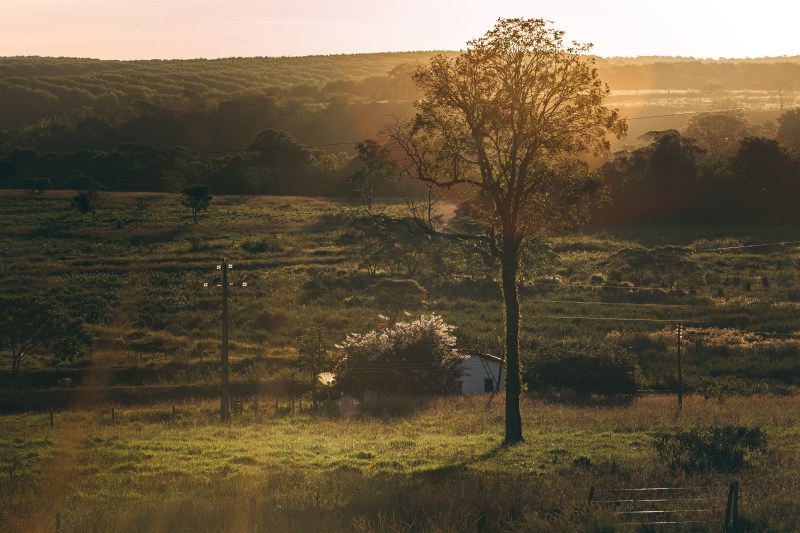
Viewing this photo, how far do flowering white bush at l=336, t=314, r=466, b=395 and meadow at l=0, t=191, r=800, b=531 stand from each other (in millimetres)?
2339

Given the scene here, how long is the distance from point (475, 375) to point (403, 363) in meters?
5.52

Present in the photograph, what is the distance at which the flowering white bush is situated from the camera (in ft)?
155

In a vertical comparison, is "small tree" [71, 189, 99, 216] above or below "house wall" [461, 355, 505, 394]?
above

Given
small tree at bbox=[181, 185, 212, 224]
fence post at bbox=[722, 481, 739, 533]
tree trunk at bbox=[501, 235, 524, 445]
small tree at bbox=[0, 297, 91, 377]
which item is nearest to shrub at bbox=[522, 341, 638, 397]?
tree trunk at bbox=[501, 235, 524, 445]

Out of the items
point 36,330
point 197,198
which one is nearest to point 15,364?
point 36,330

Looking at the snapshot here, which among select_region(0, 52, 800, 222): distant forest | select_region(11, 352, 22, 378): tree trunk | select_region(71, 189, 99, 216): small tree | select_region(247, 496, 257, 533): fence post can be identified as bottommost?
select_region(11, 352, 22, 378): tree trunk

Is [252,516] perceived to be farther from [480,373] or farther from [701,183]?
[701,183]

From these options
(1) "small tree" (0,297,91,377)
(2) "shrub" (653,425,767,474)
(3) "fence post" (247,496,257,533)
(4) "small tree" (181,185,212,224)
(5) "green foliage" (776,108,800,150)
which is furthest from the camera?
(5) "green foliage" (776,108,800,150)

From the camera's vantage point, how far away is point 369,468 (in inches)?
938

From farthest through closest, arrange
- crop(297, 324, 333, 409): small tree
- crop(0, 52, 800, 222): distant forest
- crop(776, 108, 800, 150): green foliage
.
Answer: crop(776, 108, 800, 150): green foliage, crop(0, 52, 800, 222): distant forest, crop(297, 324, 333, 409): small tree

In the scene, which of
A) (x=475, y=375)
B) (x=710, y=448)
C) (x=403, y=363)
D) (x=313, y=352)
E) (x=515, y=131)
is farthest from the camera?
(x=313, y=352)

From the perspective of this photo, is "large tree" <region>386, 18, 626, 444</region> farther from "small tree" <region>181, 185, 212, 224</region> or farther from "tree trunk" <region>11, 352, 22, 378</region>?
"small tree" <region>181, 185, 212, 224</region>

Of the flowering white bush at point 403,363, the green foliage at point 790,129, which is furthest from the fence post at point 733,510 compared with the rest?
the green foliage at point 790,129

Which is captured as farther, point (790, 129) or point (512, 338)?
point (790, 129)
